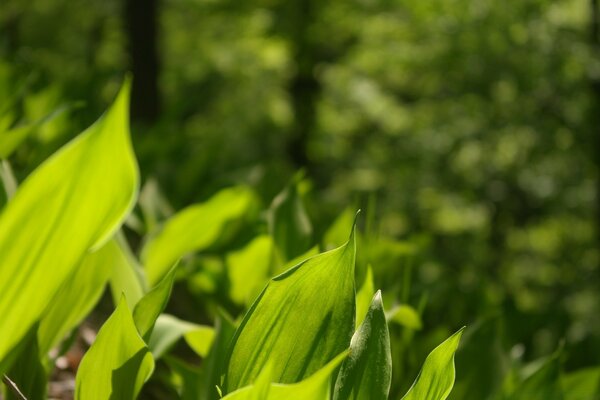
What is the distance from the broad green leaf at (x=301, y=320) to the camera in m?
0.79

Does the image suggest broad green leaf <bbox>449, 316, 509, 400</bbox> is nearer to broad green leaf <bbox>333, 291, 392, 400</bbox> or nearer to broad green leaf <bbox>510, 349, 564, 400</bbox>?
broad green leaf <bbox>510, 349, 564, 400</bbox>

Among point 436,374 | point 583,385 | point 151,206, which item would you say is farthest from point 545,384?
point 151,206

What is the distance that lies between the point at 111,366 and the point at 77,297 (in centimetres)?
17

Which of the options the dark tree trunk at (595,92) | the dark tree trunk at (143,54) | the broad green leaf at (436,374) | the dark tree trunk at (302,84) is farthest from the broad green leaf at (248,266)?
the dark tree trunk at (302,84)

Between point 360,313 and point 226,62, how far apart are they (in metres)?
8.06

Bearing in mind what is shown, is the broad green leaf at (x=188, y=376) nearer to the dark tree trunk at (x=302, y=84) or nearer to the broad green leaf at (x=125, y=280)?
the broad green leaf at (x=125, y=280)

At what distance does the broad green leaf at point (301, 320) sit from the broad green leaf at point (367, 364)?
0.14 ft

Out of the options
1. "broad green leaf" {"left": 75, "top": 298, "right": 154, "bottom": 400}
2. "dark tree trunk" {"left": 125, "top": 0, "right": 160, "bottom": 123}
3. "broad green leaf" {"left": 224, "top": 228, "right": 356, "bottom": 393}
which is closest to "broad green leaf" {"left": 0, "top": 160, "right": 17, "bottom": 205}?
"broad green leaf" {"left": 75, "top": 298, "right": 154, "bottom": 400}

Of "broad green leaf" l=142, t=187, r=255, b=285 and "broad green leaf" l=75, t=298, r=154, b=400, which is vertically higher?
"broad green leaf" l=75, t=298, r=154, b=400

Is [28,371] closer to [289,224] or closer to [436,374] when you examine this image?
[436,374]

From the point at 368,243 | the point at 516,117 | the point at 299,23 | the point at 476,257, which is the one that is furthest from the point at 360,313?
the point at 476,257

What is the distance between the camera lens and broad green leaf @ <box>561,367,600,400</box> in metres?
1.35

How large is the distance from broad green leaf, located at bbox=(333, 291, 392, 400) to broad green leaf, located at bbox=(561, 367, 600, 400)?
24.8 inches

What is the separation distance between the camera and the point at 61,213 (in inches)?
26.9
